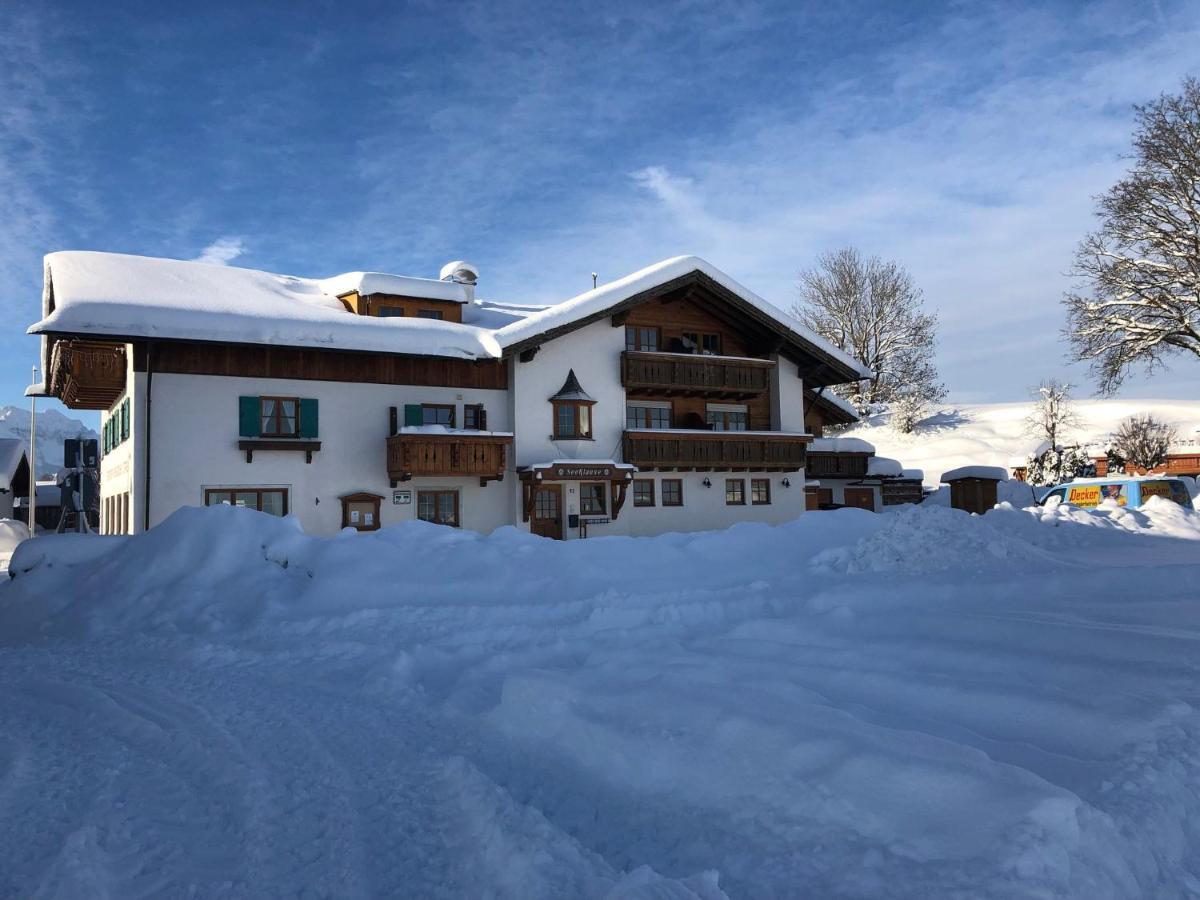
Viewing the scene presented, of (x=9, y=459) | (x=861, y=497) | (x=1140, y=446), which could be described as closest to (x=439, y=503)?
(x=861, y=497)

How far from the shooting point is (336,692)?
719cm

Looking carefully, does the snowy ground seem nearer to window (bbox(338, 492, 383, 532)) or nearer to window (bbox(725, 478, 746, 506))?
window (bbox(338, 492, 383, 532))

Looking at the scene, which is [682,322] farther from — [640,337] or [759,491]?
[759,491]

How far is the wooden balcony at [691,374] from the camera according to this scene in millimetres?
26375

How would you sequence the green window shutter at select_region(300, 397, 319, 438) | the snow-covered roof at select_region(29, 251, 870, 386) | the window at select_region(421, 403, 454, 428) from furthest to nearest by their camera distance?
the window at select_region(421, 403, 454, 428) < the green window shutter at select_region(300, 397, 319, 438) < the snow-covered roof at select_region(29, 251, 870, 386)

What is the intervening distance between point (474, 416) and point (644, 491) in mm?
6454

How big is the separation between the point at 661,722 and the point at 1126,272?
32.3m

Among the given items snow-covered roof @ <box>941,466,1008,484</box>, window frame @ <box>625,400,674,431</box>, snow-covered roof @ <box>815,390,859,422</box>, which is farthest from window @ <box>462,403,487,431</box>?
snow-covered roof @ <box>941,466,1008,484</box>

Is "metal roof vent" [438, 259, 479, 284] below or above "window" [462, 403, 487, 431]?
above

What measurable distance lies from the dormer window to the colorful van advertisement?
1480 centimetres

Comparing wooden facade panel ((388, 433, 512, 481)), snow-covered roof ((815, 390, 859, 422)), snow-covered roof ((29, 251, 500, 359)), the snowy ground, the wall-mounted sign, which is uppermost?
snow-covered roof ((29, 251, 500, 359))

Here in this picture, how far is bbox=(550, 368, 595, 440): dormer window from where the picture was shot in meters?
25.1

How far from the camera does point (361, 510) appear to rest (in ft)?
73.7

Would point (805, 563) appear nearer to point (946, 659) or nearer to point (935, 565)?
point (935, 565)
